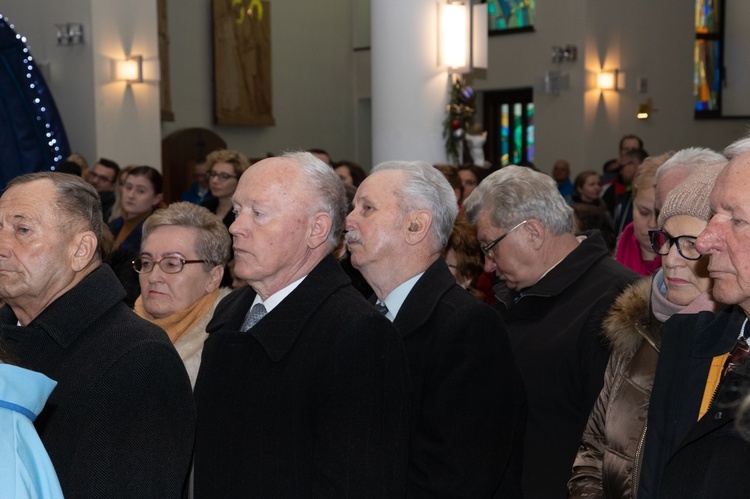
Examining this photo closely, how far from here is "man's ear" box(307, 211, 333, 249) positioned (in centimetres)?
259

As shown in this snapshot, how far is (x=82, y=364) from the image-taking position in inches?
89.0

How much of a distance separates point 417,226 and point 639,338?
72cm

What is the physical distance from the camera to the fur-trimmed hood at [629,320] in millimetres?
2594

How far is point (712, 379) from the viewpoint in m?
2.17

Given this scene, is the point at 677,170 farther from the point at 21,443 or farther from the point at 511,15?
the point at 511,15

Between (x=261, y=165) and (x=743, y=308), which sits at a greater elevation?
(x=261, y=165)

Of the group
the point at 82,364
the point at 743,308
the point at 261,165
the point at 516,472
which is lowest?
the point at 516,472

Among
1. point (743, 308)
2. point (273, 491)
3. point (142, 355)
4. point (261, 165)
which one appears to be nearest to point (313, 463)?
point (273, 491)

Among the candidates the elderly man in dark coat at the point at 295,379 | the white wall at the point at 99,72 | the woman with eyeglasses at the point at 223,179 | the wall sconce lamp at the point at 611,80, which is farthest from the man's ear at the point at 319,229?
the wall sconce lamp at the point at 611,80

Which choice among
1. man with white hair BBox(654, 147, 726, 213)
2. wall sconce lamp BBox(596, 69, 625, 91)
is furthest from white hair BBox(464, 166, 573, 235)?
wall sconce lamp BBox(596, 69, 625, 91)

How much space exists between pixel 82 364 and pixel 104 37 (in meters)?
8.07

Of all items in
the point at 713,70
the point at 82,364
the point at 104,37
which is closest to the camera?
the point at 82,364

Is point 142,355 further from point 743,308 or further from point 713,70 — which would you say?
point 713,70

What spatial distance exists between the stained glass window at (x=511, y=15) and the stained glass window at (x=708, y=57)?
3.23m
